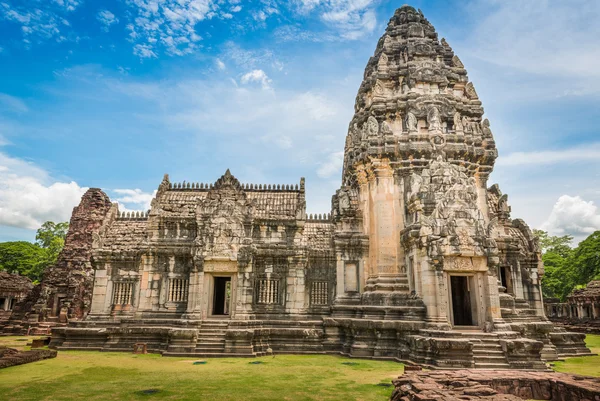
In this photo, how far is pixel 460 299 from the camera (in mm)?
18719

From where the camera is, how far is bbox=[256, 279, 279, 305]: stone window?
19531 millimetres

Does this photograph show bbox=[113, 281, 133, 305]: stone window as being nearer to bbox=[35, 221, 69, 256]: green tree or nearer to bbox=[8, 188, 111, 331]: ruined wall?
bbox=[8, 188, 111, 331]: ruined wall

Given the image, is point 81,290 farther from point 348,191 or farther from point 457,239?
point 457,239

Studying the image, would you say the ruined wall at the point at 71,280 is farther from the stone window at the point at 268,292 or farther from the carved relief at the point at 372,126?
the carved relief at the point at 372,126

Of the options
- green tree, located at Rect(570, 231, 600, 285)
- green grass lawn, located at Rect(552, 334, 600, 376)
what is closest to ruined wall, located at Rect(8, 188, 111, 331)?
green grass lawn, located at Rect(552, 334, 600, 376)

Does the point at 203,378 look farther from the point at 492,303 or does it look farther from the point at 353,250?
the point at 492,303

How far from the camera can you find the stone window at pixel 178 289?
63.9 ft

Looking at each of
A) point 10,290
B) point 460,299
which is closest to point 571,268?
point 460,299

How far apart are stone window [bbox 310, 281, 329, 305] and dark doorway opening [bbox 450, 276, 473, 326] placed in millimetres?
5880

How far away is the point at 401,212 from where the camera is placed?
61.7ft

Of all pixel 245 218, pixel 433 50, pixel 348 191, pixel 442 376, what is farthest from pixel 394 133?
pixel 442 376

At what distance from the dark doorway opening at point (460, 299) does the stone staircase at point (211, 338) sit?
10.5 m

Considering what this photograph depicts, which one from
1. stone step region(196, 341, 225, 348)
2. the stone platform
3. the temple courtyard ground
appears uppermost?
the stone platform

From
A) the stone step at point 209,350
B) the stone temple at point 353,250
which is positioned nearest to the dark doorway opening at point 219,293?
the stone temple at point 353,250
